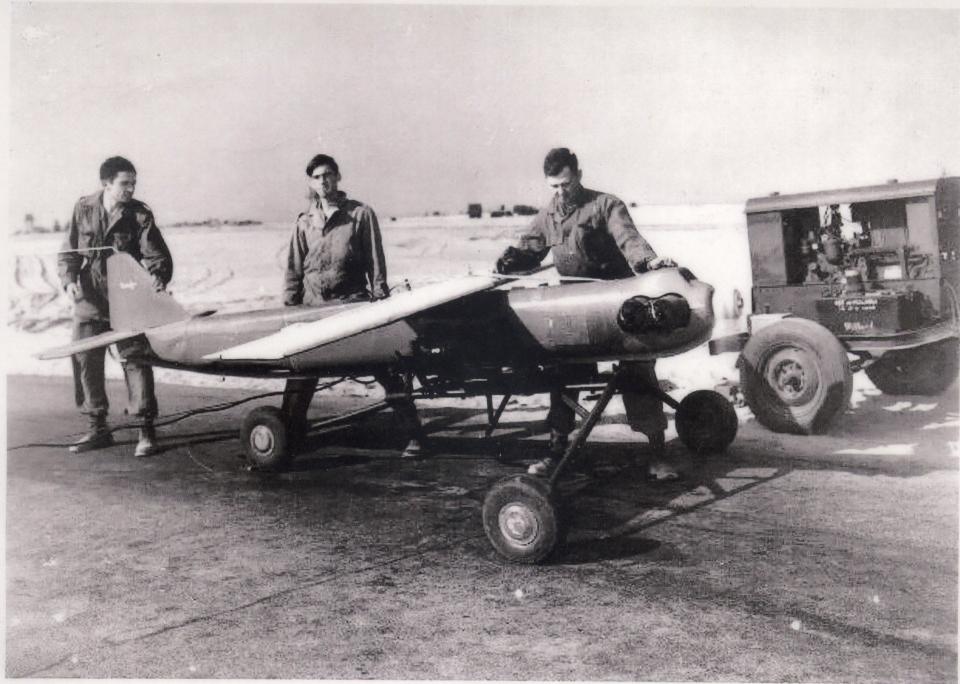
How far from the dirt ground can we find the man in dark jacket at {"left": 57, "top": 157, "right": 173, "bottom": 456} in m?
0.66

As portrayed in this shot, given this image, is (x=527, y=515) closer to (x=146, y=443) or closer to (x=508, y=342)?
(x=508, y=342)

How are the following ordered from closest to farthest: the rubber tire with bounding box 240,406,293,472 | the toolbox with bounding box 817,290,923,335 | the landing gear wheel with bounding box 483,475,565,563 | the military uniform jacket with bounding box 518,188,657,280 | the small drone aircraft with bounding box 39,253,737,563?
the landing gear wheel with bounding box 483,475,565,563
the small drone aircraft with bounding box 39,253,737,563
the military uniform jacket with bounding box 518,188,657,280
the rubber tire with bounding box 240,406,293,472
the toolbox with bounding box 817,290,923,335

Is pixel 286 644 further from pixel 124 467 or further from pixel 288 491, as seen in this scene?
pixel 124 467

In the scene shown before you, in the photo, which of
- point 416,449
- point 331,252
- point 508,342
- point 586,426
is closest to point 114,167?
point 331,252

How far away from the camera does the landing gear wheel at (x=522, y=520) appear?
402 centimetres

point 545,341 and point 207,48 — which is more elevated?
point 207,48

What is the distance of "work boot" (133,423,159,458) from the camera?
22.5 ft

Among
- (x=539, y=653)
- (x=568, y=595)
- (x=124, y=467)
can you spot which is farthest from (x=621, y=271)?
(x=124, y=467)

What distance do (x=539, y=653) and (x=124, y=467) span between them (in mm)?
4608

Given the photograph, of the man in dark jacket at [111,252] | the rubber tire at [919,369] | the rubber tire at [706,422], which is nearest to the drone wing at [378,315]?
the rubber tire at [706,422]

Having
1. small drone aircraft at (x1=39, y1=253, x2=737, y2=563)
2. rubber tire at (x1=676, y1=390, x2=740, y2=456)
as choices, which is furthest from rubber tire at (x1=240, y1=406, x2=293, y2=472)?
rubber tire at (x1=676, y1=390, x2=740, y2=456)

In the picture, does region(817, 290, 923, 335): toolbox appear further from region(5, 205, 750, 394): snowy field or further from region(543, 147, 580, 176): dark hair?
region(543, 147, 580, 176): dark hair

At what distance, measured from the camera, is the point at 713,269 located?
68.2 feet

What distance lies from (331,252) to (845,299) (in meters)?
5.02
